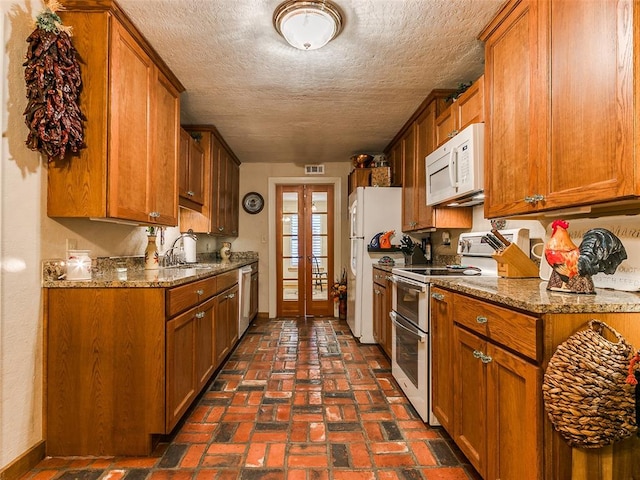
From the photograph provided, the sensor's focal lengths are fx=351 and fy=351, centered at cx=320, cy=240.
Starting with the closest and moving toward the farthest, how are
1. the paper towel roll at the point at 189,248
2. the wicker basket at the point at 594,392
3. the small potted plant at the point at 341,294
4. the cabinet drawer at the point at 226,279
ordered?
1. the wicker basket at the point at 594,392
2. the cabinet drawer at the point at 226,279
3. the paper towel roll at the point at 189,248
4. the small potted plant at the point at 341,294

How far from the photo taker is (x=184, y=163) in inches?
119

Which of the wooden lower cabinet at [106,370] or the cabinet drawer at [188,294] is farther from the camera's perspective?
the cabinet drawer at [188,294]

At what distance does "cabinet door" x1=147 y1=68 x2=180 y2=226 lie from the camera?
2281 millimetres

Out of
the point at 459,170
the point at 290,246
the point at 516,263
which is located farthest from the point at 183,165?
the point at 516,263

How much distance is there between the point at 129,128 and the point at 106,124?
0.68ft

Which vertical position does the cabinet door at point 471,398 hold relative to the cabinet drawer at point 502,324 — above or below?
below

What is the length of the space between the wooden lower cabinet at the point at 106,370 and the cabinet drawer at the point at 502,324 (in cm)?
146

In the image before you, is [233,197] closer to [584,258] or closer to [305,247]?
[305,247]

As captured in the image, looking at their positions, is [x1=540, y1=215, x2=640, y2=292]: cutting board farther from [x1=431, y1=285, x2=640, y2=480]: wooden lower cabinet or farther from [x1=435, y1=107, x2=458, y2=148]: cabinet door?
[x1=435, y1=107, x2=458, y2=148]: cabinet door

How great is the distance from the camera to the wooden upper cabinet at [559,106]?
3.75ft

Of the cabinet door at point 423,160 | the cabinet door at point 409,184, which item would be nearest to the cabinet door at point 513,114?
the cabinet door at point 423,160

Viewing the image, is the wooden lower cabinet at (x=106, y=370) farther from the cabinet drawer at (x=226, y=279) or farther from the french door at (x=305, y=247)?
the french door at (x=305, y=247)

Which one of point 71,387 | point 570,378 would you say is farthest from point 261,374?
point 570,378

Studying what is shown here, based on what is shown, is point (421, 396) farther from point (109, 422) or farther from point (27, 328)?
point (27, 328)
